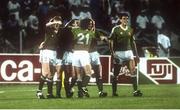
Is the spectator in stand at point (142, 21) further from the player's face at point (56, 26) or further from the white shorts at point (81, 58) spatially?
the player's face at point (56, 26)

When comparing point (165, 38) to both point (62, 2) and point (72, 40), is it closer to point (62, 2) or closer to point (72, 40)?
point (62, 2)

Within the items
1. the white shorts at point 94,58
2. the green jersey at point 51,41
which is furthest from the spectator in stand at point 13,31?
the green jersey at point 51,41

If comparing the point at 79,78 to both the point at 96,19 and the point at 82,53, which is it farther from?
the point at 96,19

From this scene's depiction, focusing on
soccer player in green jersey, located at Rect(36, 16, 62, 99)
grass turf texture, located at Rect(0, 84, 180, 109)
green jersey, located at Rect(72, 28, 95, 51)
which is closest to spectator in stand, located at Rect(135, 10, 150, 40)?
grass turf texture, located at Rect(0, 84, 180, 109)

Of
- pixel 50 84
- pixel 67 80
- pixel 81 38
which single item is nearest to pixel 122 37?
pixel 81 38

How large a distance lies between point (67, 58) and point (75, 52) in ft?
0.67

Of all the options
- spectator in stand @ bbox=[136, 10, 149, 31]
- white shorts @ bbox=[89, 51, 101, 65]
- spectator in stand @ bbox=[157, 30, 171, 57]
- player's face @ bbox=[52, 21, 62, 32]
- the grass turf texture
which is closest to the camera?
the grass turf texture

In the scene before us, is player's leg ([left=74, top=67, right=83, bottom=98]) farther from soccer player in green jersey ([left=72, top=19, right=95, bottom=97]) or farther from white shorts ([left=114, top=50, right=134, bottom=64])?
white shorts ([left=114, top=50, right=134, bottom=64])

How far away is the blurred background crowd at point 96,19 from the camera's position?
18.2 metres

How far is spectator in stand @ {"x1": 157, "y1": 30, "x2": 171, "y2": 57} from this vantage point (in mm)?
18031

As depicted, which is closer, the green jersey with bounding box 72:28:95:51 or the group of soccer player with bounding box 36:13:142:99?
the group of soccer player with bounding box 36:13:142:99

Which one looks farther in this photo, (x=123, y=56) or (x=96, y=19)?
(x=96, y=19)

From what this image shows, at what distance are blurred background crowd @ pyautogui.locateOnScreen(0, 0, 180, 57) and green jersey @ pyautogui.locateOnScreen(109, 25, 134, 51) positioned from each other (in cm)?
441

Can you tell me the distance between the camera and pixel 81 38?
13.0 meters
